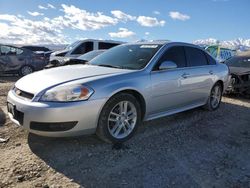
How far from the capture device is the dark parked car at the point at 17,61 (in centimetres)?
1309

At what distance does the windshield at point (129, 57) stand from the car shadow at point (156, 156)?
3.69 ft

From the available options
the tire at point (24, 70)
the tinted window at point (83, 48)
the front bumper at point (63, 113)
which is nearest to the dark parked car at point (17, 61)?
the tire at point (24, 70)

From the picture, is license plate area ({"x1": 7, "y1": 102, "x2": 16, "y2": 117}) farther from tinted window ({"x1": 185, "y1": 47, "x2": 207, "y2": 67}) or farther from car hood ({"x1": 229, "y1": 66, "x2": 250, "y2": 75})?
car hood ({"x1": 229, "y1": 66, "x2": 250, "y2": 75})

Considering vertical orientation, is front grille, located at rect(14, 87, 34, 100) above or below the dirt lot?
above

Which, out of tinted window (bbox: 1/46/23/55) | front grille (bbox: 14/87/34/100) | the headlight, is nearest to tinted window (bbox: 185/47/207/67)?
the headlight

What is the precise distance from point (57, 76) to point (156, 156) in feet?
5.86

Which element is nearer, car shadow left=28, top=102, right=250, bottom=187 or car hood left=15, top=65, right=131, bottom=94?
car shadow left=28, top=102, right=250, bottom=187

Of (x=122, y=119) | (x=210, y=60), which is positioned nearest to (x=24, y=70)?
(x=210, y=60)

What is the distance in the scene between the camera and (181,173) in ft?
12.2

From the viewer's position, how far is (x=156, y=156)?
4.18 metres

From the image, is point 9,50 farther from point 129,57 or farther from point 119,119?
point 119,119

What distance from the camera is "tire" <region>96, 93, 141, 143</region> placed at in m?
4.26

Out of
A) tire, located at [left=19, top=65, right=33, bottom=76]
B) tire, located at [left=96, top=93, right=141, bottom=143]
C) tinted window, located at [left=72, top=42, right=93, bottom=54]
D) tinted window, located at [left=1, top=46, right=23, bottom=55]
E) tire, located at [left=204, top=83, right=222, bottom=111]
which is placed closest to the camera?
tire, located at [left=96, top=93, right=141, bottom=143]

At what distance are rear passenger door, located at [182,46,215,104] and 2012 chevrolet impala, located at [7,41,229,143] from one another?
2 cm
